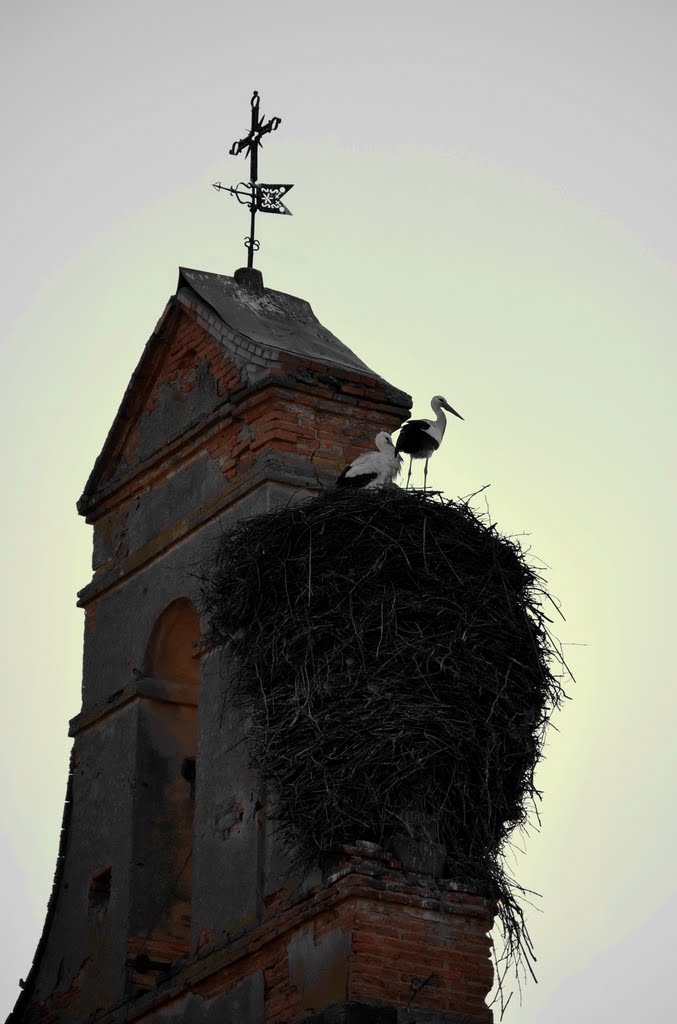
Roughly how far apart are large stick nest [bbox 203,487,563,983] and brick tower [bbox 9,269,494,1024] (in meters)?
0.28

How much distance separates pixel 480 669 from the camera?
43.9 ft

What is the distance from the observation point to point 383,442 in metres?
14.8

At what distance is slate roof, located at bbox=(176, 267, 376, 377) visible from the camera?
50.0ft

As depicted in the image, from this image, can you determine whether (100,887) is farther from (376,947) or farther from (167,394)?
(167,394)

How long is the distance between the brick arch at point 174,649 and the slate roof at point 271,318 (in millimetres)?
1624

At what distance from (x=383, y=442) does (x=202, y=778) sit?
81.5 inches

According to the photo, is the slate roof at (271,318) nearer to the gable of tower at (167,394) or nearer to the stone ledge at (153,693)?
the gable of tower at (167,394)

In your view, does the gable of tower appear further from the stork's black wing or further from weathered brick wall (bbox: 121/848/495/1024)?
weathered brick wall (bbox: 121/848/495/1024)

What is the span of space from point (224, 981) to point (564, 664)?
2310 mm

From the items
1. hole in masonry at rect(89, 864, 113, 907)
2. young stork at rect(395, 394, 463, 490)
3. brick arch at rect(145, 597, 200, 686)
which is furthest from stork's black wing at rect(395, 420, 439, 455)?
hole in masonry at rect(89, 864, 113, 907)

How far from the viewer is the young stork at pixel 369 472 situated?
47.0ft

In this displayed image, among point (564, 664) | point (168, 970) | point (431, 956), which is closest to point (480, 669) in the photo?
point (564, 664)

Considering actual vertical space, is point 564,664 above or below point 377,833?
above

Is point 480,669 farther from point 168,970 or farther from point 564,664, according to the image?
point 168,970
